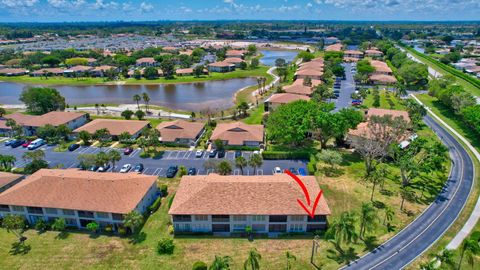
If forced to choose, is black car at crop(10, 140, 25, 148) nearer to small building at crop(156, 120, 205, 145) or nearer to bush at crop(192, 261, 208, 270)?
small building at crop(156, 120, 205, 145)

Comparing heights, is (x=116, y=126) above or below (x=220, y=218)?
above

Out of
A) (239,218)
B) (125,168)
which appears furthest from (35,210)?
(239,218)

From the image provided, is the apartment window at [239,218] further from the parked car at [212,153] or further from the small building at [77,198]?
the parked car at [212,153]

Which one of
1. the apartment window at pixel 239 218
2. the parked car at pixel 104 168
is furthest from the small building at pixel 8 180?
the apartment window at pixel 239 218

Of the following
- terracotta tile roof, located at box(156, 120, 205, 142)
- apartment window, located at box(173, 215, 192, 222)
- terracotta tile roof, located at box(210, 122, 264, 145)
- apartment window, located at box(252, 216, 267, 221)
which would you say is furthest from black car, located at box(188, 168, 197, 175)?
apartment window, located at box(252, 216, 267, 221)

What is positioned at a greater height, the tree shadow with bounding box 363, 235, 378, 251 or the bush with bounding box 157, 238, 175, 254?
the bush with bounding box 157, 238, 175, 254

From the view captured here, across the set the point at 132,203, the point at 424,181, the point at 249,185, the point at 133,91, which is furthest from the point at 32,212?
the point at 133,91

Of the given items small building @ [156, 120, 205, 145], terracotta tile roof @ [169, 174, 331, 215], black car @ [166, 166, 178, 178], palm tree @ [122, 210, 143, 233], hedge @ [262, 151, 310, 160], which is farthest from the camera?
small building @ [156, 120, 205, 145]

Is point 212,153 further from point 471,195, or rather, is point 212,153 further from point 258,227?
point 471,195
